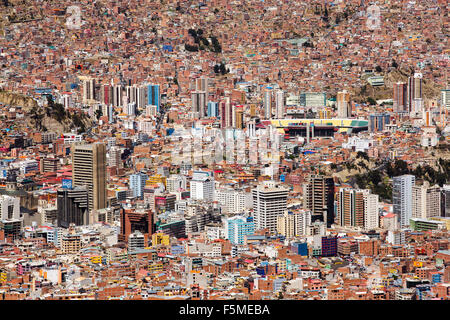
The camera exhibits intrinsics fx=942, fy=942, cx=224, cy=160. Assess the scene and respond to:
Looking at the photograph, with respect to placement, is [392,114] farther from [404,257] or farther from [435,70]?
[404,257]

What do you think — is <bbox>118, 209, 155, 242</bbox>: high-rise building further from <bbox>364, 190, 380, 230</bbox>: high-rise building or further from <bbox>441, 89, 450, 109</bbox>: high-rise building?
<bbox>441, 89, 450, 109</bbox>: high-rise building

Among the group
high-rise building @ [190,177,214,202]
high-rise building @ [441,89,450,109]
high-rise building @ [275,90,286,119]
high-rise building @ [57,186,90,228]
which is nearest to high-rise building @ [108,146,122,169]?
high-rise building @ [190,177,214,202]

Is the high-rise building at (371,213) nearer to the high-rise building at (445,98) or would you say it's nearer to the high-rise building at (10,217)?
the high-rise building at (10,217)

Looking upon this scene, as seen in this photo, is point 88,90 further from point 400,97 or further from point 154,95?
point 400,97

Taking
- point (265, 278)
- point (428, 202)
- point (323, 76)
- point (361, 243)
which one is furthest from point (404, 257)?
point (323, 76)

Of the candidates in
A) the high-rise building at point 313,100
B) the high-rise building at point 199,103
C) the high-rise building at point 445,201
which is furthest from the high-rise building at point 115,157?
the high-rise building at point 313,100

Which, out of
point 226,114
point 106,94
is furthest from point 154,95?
point 226,114
